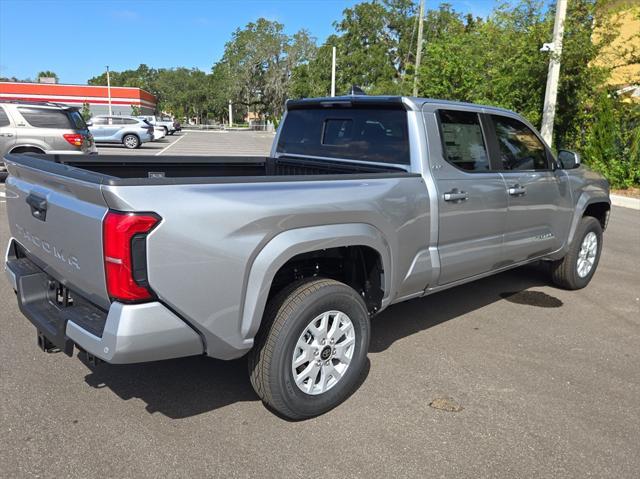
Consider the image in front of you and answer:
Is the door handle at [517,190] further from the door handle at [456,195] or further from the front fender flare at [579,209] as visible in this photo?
the front fender flare at [579,209]

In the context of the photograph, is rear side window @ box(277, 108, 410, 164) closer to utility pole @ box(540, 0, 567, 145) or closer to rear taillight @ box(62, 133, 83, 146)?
rear taillight @ box(62, 133, 83, 146)

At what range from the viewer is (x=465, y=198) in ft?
13.3

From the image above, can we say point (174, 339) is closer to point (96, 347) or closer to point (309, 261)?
point (96, 347)

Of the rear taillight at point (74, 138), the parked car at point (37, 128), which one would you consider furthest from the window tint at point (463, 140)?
the rear taillight at point (74, 138)

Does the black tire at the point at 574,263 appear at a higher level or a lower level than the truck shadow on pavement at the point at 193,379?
higher

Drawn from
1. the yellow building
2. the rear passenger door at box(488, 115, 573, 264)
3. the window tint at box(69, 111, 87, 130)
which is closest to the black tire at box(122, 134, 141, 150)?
the window tint at box(69, 111, 87, 130)

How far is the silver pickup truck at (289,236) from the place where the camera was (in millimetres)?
2516

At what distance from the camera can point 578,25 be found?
50.2 ft

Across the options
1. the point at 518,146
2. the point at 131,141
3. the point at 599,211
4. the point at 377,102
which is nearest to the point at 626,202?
the point at 599,211

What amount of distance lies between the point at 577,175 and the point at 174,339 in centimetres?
446

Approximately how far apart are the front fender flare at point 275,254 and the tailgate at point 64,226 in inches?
26.8

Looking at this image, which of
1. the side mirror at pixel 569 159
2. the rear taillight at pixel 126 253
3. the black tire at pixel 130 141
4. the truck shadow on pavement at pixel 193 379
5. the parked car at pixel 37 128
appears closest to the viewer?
the rear taillight at pixel 126 253

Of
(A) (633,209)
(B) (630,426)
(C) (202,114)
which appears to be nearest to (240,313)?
(B) (630,426)

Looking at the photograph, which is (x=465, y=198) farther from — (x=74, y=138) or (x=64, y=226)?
(x=74, y=138)
